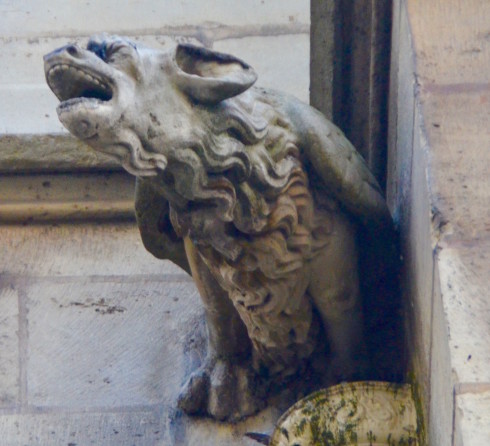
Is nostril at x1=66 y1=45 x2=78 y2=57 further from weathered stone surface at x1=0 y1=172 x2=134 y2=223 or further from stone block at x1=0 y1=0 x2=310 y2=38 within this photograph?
stone block at x1=0 y1=0 x2=310 y2=38

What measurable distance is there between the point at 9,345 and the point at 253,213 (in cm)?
91

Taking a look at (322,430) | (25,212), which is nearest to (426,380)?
(322,430)

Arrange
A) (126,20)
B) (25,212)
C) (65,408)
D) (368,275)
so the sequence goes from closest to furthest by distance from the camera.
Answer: (368,275)
(65,408)
(25,212)
(126,20)

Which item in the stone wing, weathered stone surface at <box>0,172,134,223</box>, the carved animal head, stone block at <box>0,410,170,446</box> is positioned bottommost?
stone block at <box>0,410,170,446</box>

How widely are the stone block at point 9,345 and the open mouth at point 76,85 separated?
3.31ft

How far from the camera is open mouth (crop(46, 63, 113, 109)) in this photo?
2.08 meters

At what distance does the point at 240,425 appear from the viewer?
2.81 m

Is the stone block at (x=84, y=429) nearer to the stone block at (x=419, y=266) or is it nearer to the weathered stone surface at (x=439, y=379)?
the stone block at (x=419, y=266)

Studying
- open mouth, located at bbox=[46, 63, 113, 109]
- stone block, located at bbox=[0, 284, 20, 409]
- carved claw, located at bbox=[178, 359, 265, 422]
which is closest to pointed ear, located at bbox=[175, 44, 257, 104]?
open mouth, located at bbox=[46, 63, 113, 109]

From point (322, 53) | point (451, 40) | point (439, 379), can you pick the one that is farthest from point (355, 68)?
point (439, 379)

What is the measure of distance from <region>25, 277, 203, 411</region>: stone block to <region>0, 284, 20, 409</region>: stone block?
1.0 inches

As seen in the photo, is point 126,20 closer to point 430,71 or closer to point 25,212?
point 25,212

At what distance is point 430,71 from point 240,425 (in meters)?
0.79

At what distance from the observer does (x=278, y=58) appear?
3.66 m
